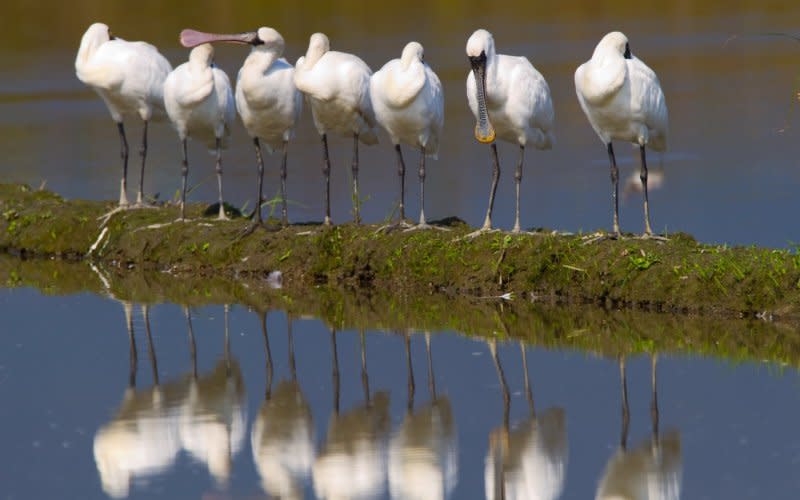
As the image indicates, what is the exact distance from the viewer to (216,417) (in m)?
11.0

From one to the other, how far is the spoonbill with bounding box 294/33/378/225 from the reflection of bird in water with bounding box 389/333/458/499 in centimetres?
464

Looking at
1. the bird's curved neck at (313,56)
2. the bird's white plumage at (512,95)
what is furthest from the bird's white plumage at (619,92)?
the bird's curved neck at (313,56)

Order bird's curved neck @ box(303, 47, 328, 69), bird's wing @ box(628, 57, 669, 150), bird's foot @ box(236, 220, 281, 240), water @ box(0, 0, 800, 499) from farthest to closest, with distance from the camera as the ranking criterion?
bird's foot @ box(236, 220, 281, 240) → bird's curved neck @ box(303, 47, 328, 69) → bird's wing @ box(628, 57, 669, 150) → water @ box(0, 0, 800, 499)

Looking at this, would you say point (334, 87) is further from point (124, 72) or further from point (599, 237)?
point (599, 237)

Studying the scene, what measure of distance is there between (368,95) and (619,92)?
8.62 ft

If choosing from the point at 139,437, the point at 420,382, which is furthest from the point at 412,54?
the point at 139,437

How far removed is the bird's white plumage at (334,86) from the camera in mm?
15203

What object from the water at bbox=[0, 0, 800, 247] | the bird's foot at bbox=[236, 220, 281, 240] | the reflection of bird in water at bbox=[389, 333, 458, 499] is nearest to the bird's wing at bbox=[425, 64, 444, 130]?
the bird's foot at bbox=[236, 220, 281, 240]

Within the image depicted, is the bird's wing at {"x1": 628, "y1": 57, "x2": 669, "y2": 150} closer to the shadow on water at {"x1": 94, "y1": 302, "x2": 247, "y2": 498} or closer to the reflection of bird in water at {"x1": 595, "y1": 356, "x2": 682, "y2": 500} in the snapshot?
the shadow on water at {"x1": 94, "y1": 302, "x2": 247, "y2": 498}

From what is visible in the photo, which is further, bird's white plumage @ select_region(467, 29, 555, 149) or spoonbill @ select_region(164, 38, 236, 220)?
spoonbill @ select_region(164, 38, 236, 220)

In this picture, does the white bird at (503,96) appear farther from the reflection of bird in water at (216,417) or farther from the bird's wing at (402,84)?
the reflection of bird in water at (216,417)

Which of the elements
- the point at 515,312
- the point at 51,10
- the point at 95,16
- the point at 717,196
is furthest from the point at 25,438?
the point at 51,10

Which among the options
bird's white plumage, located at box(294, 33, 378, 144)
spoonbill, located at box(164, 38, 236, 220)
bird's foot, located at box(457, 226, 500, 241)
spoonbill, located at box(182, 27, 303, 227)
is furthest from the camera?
spoonbill, located at box(164, 38, 236, 220)

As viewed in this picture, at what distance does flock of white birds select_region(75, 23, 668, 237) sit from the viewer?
14148 millimetres
